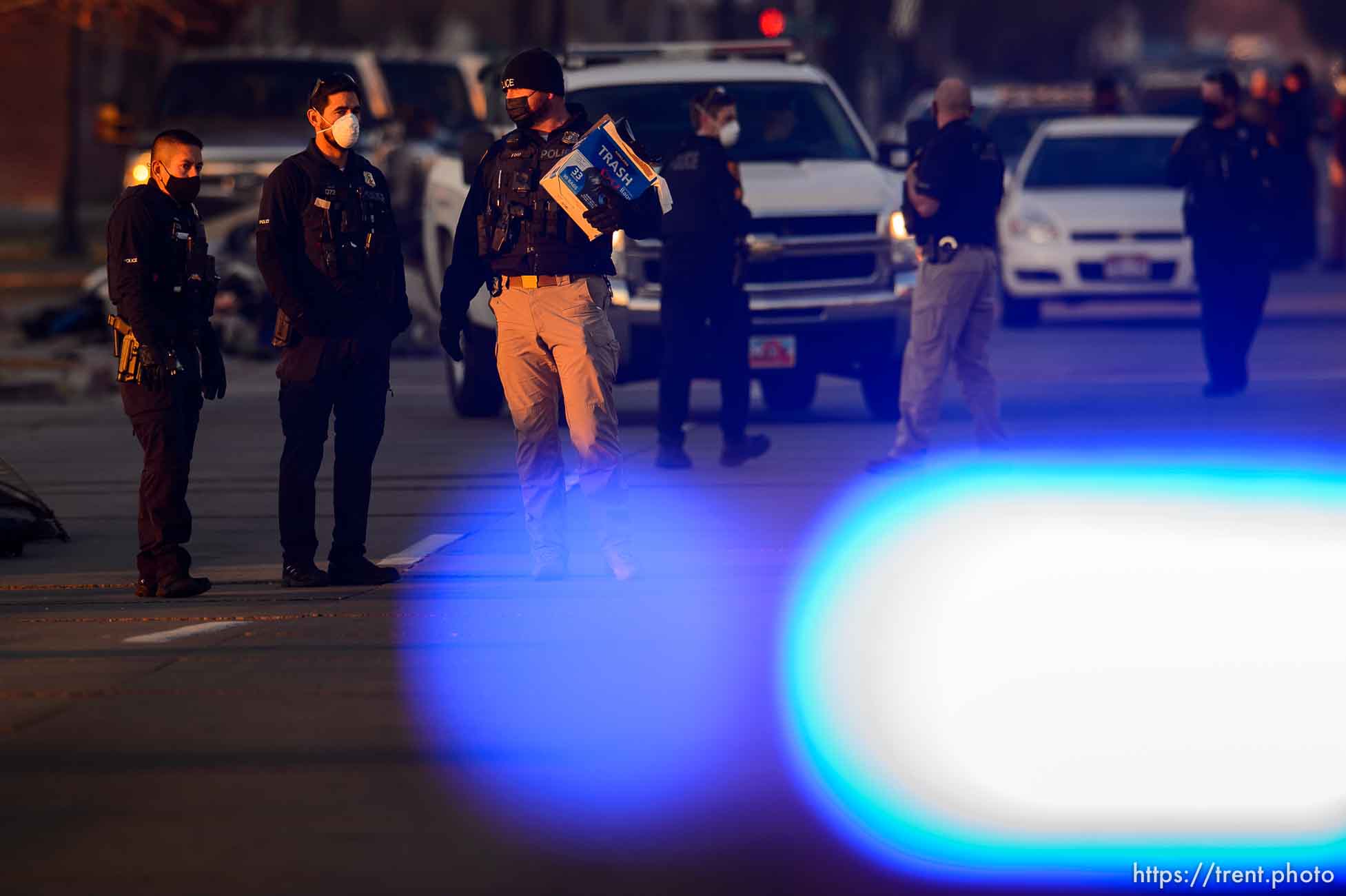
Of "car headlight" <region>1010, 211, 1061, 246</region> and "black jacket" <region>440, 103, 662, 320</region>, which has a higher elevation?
"black jacket" <region>440, 103, 662, 320</region>

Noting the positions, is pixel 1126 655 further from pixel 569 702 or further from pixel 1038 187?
pixel 1038 187

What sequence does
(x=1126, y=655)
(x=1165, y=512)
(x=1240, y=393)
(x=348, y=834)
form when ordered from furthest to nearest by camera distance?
(x=1240, y=393) < (x=1165, y=512) < (x=1126, y=655) < (x=348, y=834)

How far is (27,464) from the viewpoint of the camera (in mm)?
15844

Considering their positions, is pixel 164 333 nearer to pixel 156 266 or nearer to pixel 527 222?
pixel 156 266

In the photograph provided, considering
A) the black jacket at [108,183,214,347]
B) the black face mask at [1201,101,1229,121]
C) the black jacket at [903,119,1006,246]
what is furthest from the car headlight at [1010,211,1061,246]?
the black jacket at [108,183,214,347]

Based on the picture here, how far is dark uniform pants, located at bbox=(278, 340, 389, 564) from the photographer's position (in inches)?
429

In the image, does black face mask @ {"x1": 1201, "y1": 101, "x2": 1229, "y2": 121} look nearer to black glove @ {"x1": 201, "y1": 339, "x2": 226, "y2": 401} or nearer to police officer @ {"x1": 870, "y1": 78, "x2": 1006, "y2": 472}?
police officer @ {"x1": 870, "y1": 78, "x2": 1006, "y2": 472}

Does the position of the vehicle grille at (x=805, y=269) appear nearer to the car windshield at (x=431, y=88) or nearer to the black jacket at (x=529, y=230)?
the black jacket at (x=529, y=230)

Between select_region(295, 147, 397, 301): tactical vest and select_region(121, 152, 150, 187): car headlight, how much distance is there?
1191cm

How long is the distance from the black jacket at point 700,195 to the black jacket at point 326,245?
13.3ft

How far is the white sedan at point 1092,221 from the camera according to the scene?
25344mm

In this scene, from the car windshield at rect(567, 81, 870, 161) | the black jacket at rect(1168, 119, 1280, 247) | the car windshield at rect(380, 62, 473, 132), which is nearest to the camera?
the car windshield at rect(567, 81, 870, 161)

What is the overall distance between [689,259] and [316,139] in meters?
4.38

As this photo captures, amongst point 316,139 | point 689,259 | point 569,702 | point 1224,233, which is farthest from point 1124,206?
point 569,702
